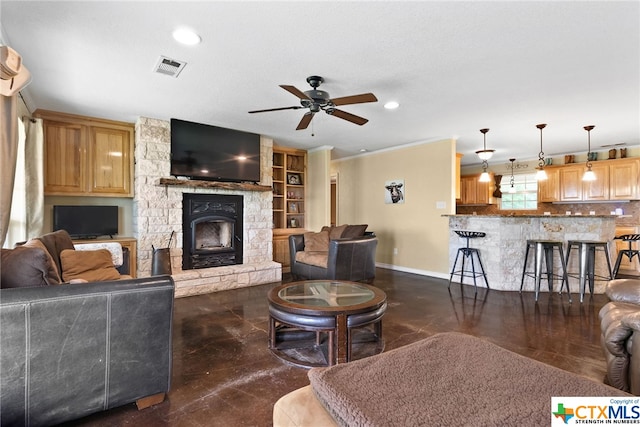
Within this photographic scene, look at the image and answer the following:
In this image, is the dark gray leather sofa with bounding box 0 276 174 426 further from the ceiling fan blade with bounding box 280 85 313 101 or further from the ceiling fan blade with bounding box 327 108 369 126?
the ceiling fan blade with bounding box 327 108 369 126

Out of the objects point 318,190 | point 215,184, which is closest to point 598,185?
point 318,190

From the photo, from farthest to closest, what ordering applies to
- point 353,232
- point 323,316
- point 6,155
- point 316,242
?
1. point 316,242
2. point 353,232
3. point 323,316
4. point 6,155

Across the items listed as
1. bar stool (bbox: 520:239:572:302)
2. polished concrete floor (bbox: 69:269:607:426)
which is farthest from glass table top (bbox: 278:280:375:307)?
bar stool (bbox: 520:239:572:302)

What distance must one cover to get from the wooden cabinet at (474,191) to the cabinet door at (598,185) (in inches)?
75.9

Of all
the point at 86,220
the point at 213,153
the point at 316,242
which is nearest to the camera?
the point at 86,220

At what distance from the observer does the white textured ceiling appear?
2.01 m

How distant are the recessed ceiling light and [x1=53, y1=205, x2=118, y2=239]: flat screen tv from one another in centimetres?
305

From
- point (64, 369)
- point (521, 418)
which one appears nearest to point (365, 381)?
point (521, 418)

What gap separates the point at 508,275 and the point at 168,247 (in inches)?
195

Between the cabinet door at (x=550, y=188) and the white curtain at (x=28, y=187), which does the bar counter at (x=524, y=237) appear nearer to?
the cabinet door at (x=550, y=188)

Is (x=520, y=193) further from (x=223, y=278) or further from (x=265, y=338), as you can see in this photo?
(x=265, y=338)

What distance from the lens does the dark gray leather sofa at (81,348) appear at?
56.7 inches

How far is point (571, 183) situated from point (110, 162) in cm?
860

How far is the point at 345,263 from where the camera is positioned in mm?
4398
